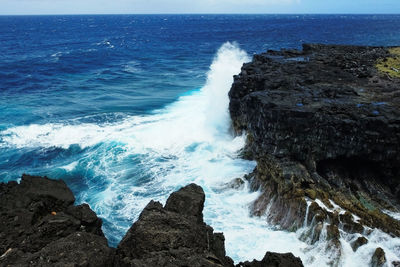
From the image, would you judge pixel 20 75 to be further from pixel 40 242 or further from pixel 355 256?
pixel 355 256

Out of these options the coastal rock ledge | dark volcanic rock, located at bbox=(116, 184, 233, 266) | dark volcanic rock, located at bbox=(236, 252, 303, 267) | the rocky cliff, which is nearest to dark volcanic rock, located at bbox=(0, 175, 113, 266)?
Result: the coastal rock ledge

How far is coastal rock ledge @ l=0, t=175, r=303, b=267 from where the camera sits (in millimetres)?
8523

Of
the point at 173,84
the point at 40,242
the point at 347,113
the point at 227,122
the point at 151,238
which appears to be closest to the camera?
the point at 151,238

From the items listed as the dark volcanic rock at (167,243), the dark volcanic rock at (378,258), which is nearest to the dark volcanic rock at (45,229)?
the dark volcanic rock at (167,243)

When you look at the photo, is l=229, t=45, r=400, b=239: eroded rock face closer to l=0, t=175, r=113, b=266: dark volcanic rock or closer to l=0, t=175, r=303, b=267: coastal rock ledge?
l=0, t=175, r=303, b=267: coastal rock ledge

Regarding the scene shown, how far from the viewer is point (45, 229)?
10.2 meters

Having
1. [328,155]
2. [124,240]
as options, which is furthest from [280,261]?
[328,155]

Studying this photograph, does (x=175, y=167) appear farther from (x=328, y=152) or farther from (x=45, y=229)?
(x=45, y=229)

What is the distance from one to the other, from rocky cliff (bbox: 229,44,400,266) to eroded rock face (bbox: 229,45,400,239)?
38mm

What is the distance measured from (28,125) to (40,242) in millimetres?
23116

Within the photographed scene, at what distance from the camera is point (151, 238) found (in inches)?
354

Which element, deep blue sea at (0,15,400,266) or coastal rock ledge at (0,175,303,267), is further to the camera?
deep blue sea at (0,15,400,266)

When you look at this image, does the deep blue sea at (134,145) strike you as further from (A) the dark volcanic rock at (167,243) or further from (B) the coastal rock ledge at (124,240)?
(A) the dark volcanic rock at (167,243)

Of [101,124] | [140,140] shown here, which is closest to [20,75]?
[101,124]
